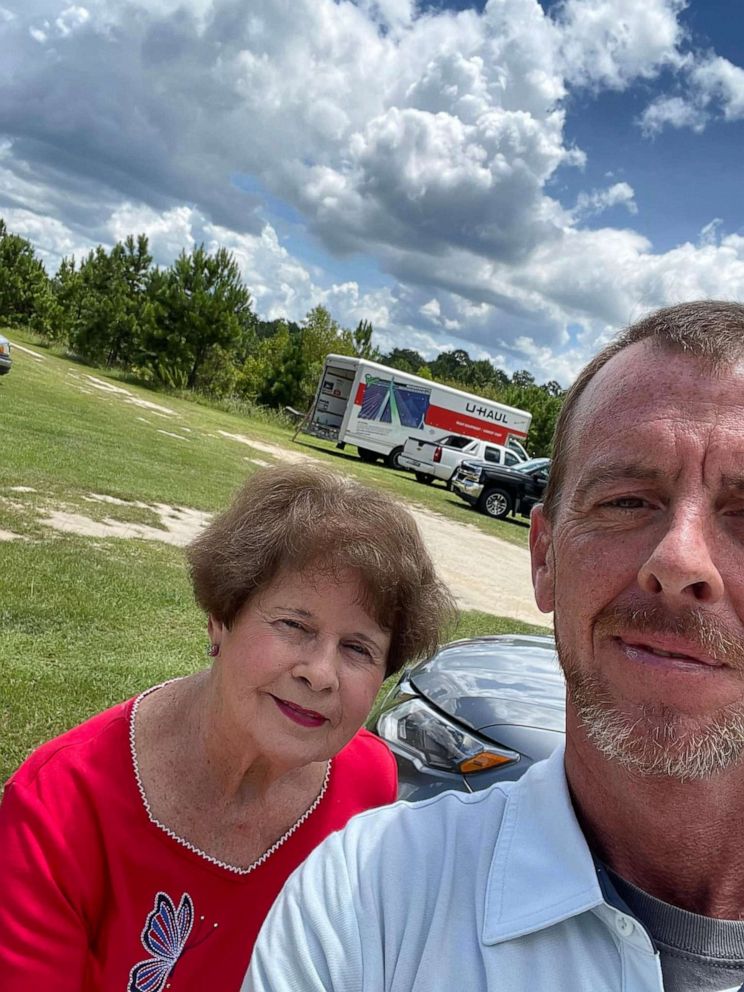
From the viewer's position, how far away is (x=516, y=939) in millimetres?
1135

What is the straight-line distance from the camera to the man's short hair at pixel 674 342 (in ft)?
4.48

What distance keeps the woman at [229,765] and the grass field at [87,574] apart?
193cm

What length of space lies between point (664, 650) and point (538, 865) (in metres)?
0.40

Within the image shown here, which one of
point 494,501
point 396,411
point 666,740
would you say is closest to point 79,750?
point 666,740

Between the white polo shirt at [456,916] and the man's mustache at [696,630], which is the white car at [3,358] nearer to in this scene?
the white polo shirt at [456,916]

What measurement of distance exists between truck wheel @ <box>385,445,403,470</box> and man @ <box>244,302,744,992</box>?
85.6 feet

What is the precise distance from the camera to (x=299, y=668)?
1784 mm

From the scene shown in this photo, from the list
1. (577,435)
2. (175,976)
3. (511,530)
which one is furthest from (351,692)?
(511,530)

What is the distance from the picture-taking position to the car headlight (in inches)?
97.3

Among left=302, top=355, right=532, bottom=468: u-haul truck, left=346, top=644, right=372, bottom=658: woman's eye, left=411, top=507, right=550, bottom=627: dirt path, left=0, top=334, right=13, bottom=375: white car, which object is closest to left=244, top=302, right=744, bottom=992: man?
left=346, top=644, right=372, bottom=658: woman's eye

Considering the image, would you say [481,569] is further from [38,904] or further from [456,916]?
[456,916]

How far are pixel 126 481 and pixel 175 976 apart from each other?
9.88 metres

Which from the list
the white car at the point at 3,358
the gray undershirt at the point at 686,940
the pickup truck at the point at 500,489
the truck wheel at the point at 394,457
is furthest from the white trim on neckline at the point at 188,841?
the truck wheel at the point at 394,457

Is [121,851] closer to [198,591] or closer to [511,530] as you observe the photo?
[198,591]
